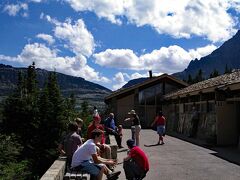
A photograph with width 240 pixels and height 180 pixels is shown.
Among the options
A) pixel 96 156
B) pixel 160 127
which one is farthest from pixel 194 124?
pixel 96 156

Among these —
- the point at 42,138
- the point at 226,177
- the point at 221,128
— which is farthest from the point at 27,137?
the point at 226,177

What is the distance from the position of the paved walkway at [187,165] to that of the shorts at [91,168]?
3010mm

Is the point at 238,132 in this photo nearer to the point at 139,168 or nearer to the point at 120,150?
the point at 120,150

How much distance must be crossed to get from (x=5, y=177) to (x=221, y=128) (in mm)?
10080

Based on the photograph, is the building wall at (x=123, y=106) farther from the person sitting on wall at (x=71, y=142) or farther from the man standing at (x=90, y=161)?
the man standing at (x=90, y=161)

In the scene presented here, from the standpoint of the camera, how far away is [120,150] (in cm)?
1758

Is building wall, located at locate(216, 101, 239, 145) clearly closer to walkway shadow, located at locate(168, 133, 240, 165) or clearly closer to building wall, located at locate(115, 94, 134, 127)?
walkway shadow, located at locate(168, 133, 240, 165)

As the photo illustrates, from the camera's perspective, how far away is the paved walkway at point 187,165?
11642 millimetres

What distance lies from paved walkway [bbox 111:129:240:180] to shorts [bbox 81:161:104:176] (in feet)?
9.87

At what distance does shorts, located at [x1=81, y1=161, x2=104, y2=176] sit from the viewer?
28.0 ft

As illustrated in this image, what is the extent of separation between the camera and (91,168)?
857 cm

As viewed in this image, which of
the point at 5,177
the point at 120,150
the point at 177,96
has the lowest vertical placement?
the point at 5,177

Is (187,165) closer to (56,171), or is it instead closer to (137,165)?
(137,165)

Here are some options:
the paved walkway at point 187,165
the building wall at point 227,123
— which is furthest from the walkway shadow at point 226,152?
the building wall at point 227,123
